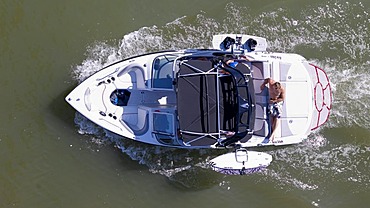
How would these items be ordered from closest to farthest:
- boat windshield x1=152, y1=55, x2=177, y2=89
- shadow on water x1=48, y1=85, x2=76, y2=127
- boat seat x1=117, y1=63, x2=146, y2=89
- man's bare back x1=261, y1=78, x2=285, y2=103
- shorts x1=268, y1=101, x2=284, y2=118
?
man's bare back x1=261, y1=78, x2=285, y2=103 → shorts x1=268, y1=101, x2=284, y2=118 → boat windshield x1=152, y1=55, x2=177, y2=89 → boat seat x1=117, y1=63, x2=146, y2=89 → shadow on water x1=48, y1=85, x2=76, y2=127

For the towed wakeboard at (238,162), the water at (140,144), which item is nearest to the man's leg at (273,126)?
the towed wakeboard at (238,162)

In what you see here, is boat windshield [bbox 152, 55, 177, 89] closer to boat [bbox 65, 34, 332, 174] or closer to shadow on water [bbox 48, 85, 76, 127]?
boat [bbox 65, 34, 332, 174]

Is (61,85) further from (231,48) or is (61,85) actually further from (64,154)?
(231,48)

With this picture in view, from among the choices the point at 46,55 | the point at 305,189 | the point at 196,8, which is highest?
the point at 196,8

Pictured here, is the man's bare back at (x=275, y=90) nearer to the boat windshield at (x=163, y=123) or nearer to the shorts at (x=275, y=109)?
the shorts at (x=275, y=109)

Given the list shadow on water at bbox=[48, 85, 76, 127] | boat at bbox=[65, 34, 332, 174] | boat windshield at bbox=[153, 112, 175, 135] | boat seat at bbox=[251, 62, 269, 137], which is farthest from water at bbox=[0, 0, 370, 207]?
boat seat at bbox=[251, 62, 269, 137]

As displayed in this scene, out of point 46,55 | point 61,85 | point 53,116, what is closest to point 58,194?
point 53,116
